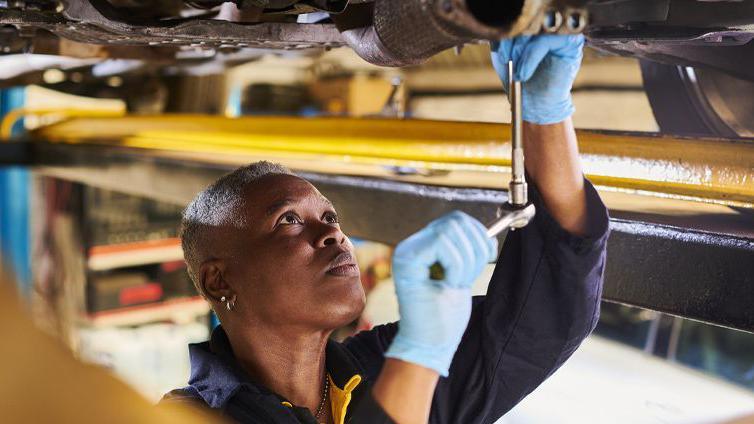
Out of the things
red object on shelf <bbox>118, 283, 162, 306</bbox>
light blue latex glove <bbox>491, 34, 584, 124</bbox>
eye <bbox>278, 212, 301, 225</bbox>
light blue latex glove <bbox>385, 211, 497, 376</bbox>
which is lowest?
red object on shelf <bbox>118, 283, 162, 306</bbox>

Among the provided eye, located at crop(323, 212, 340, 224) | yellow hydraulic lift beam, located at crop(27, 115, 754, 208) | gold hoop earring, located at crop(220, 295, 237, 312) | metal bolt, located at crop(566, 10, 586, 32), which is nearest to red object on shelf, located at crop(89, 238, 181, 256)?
yellow hydraulic lift beam, located at crop(27, 115, 754, 208)

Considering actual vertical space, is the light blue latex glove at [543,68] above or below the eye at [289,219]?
above

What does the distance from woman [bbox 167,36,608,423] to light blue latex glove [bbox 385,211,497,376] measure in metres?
0.01

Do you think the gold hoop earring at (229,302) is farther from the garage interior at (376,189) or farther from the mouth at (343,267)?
the garage interior at (376,189)

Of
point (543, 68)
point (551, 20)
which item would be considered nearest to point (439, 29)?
point (551, 20)

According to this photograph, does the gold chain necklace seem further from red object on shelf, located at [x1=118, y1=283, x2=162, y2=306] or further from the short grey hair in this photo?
red object on shelf, located at [x1=118, y1=283, x2=162, y2=306]

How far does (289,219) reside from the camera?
1393 mm

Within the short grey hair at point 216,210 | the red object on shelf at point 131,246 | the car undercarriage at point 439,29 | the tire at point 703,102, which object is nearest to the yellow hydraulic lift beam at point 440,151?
the car undercarriage at point 439,29

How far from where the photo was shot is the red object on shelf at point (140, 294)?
191 inches

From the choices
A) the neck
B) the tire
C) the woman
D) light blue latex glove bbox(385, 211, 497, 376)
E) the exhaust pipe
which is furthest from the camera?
the tire

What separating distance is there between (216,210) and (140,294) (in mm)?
3682

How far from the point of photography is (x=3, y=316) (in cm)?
37

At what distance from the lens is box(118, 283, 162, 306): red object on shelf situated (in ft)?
15.9

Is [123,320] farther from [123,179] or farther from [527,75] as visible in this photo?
[527,75]
